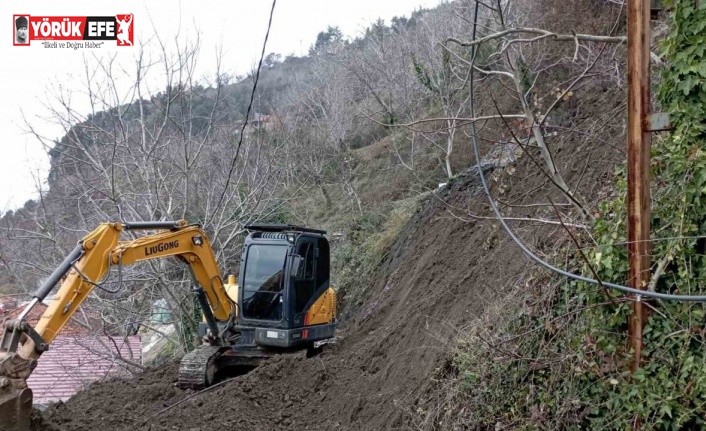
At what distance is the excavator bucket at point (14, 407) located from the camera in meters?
5.63

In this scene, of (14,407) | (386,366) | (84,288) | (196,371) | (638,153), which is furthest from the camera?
(196,371)

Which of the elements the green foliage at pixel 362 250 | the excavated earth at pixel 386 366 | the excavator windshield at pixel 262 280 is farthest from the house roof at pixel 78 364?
the green foliage at pixel 362 250

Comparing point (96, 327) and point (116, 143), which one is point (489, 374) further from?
point (96, 327)

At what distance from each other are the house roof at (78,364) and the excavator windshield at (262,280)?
3.36 metres

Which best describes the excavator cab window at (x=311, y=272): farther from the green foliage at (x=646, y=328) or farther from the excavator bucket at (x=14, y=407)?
the green foliage at (x=646, y=328)

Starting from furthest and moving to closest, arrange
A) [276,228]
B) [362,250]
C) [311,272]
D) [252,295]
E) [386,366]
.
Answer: [362,250], [311,272], [276,228], [252,295], [386,366]

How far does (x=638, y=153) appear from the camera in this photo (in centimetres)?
478

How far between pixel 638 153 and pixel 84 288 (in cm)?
591

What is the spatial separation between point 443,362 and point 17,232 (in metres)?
10.3

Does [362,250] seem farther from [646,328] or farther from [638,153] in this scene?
[638,153]

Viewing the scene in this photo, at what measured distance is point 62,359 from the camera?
43.4 ft

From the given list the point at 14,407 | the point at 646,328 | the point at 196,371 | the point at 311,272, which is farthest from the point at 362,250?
the point at 646,328

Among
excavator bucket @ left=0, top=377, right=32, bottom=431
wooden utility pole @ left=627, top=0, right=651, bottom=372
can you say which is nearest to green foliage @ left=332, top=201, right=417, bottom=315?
excavator bucket @ left=0, top=377, right=32, bottom=431

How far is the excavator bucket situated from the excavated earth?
0.42 m
